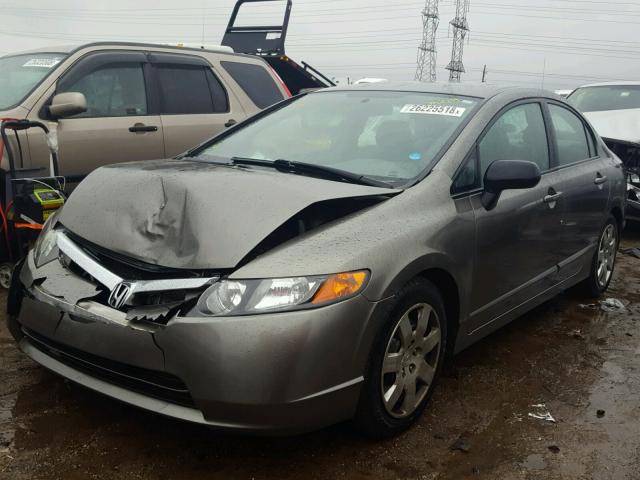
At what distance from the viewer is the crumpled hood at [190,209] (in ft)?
8.19

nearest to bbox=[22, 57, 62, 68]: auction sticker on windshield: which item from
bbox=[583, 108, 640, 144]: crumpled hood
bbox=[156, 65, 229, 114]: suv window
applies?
bbox=[156, 65, 229, 114]: suv window

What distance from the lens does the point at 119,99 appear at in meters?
5.62

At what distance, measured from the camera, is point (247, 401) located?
232 cm

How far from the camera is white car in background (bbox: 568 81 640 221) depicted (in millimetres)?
7695

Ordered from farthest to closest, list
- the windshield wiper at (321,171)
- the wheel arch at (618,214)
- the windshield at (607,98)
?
the windshield at (607,98) → the wheel arch at (618,214) → the windshield wiper at (321,171)

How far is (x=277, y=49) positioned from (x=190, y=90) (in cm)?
318

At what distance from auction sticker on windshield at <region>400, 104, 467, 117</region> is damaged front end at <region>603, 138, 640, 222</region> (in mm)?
4852

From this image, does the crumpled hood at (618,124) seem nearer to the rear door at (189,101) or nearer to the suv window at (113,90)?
the rear door at (189,101)

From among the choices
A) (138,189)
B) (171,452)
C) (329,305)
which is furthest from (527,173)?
(171,452)

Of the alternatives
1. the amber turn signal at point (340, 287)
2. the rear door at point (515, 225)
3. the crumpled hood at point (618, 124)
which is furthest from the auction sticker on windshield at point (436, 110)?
the crumpled hood at point (618, 124)

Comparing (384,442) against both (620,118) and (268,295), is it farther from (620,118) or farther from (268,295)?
(620,118)

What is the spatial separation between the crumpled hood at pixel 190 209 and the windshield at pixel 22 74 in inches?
97.2

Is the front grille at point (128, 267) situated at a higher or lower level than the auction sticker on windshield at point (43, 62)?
lower

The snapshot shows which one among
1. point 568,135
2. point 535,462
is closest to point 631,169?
point 568,135
